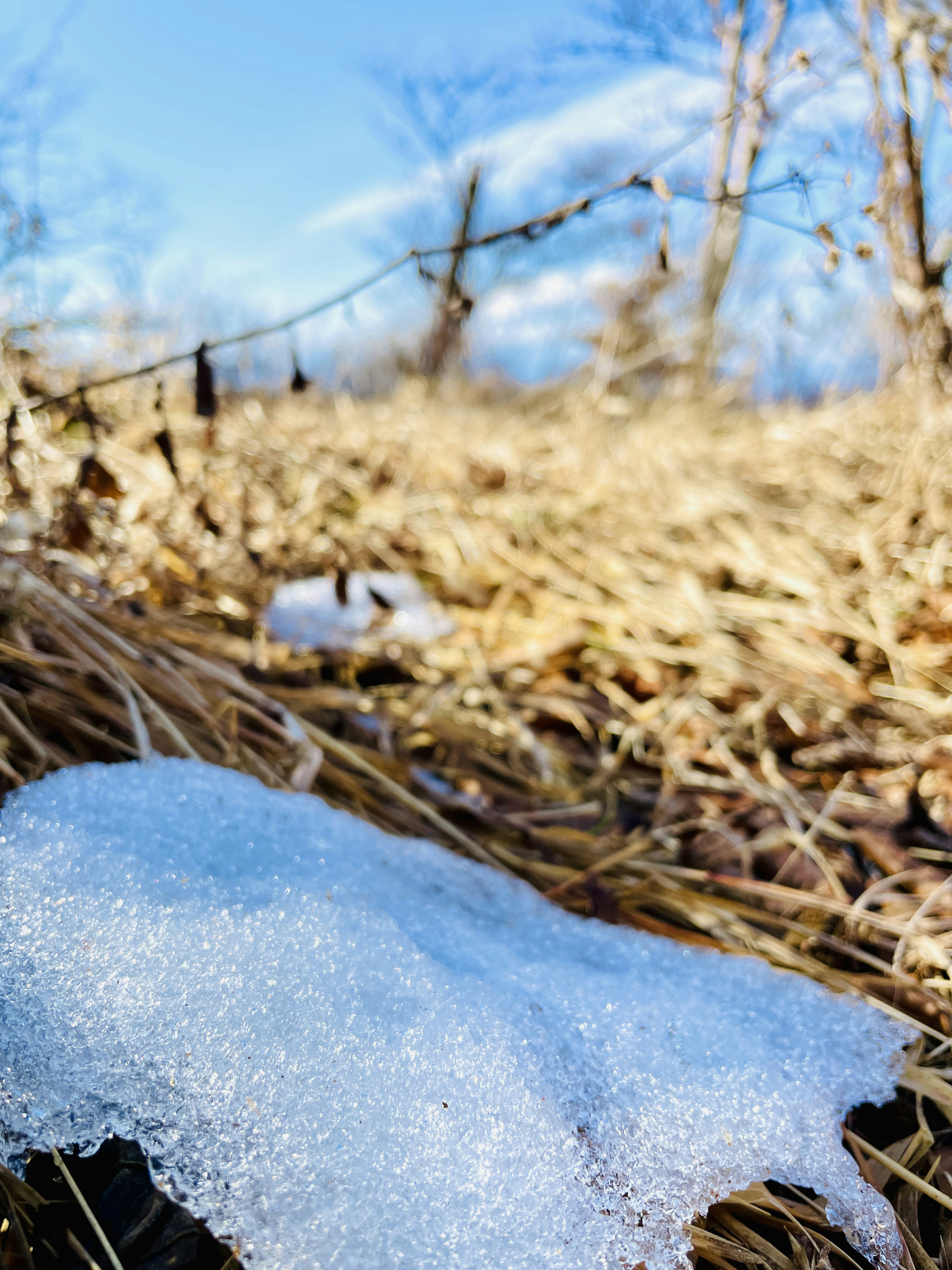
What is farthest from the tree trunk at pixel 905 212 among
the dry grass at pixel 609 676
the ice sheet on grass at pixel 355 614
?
the ice sheet on grass at pixel 355 614

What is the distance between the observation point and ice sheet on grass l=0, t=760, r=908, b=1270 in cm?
54

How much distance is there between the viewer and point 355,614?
5.47 ft

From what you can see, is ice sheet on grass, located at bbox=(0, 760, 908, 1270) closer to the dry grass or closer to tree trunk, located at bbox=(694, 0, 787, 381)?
the dry grass

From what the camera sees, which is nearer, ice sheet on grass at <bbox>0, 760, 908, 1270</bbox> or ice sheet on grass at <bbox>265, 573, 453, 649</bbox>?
ice sheet on grass at <bbox>0, 760, 908, 1270</bbox>

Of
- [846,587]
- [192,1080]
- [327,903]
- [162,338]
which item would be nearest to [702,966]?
[327,903]

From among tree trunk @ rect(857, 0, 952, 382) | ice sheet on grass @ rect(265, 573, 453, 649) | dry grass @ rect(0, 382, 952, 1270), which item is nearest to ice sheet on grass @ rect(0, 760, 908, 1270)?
dry grass @ rect(0, 382, 952, 1270)

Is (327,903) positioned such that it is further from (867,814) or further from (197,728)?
(867,814)

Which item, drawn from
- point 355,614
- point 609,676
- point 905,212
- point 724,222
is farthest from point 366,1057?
point 724,222

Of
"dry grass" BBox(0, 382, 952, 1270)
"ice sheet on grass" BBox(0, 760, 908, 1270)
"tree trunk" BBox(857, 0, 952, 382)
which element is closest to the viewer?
"ice sheet on grass" BBox(0, 760, 908, 1270)

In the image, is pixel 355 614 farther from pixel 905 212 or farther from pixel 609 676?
pixel 905 212

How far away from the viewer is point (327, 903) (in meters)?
0.68

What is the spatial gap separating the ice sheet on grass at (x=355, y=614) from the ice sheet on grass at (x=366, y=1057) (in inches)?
27.7

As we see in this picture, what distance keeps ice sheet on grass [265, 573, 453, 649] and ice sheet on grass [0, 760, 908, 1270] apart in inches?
27.7

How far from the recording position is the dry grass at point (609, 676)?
84 cm
